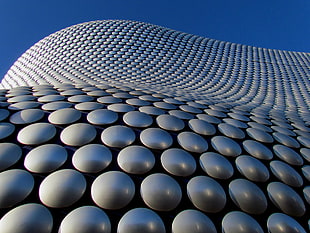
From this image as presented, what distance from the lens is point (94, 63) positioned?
15.8 meters

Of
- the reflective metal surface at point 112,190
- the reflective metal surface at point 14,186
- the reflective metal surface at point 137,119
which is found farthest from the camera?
the reflective metal surface at point 137,119

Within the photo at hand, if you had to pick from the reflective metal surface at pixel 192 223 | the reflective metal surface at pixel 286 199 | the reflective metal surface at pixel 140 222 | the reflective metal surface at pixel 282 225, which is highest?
the reflective metal surface at pixel 140 222

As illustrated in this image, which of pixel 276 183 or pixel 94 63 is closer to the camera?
pixel 276 183

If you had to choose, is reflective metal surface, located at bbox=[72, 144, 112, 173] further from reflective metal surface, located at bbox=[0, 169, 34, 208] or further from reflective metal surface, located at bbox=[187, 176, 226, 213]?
reflective metal surface, located at bbox=[187, 176, 226, 213]

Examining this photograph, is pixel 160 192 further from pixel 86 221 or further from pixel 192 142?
pixel 192 142

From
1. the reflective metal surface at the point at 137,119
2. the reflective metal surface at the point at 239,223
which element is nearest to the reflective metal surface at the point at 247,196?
the reflective metal surface at the point at 239,223

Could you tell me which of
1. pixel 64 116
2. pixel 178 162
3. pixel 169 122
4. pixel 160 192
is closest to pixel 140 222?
pixel 160 192

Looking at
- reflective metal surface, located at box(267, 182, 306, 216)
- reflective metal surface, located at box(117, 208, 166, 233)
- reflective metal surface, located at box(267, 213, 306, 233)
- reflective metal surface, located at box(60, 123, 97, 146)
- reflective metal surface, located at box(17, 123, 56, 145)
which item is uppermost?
reflective metal surface, located at box(117, 208, 166, 233)

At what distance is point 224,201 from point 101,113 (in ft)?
7.37

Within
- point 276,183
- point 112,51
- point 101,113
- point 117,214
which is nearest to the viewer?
point 117,214

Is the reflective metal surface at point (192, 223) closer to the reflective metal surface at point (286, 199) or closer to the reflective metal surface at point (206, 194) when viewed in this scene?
the reflective metal surface at point (206, 194)

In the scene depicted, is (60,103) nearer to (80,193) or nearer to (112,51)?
(80,193)

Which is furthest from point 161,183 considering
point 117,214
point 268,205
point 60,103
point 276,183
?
point 60,103

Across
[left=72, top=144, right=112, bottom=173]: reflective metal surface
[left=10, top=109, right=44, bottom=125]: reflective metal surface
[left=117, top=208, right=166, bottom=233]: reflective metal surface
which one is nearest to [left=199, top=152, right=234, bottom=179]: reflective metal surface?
[left=117, top=208, right=166, bottom=233]: reflective metal surface
